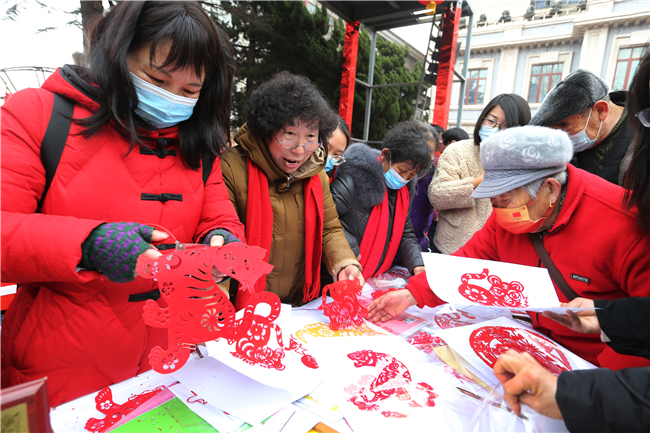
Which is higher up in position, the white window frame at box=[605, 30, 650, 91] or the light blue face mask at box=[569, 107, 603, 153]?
the white window frame at box=[605, 30, 650, 91]

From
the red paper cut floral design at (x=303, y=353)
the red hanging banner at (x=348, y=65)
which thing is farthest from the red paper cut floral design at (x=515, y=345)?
the red hanging banner at (x=348, y=65)

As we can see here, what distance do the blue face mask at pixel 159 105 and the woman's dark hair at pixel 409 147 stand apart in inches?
61.3

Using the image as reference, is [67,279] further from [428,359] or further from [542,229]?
[542,229]

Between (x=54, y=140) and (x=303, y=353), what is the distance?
3.14ft

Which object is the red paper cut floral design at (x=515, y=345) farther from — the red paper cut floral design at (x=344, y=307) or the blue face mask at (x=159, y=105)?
the blue face mask at (x=159, y=105)

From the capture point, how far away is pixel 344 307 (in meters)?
1.47

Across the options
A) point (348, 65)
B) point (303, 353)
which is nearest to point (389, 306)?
→ point (303, 353)

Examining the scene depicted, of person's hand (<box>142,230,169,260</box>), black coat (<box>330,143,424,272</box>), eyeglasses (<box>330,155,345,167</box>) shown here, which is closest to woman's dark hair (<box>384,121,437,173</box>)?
black coat (<box>330,143,424,272</box>)

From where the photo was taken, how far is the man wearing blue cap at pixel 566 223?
1193mm

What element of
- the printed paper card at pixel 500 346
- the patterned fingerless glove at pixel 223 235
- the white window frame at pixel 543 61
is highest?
the white window frame at pixel 543 61

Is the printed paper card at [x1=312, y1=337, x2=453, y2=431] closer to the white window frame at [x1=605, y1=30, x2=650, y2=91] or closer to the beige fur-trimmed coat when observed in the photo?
the beige fur-trimmed coat

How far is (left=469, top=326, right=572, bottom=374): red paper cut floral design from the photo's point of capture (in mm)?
1155

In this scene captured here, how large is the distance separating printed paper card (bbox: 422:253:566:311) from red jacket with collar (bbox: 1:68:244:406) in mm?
974

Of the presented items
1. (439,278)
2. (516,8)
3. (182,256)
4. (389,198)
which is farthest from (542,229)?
(516,8)
